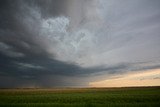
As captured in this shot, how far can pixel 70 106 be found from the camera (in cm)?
2403

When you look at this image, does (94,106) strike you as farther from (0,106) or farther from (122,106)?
(0,106)

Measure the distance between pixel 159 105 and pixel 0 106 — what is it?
20364 mm

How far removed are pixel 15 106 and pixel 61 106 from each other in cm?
602

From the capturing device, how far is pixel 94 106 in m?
23.7

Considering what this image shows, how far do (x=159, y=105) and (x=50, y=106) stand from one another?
13915 millimetres

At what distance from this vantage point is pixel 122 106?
2397 cm

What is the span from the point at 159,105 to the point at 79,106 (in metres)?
10.3

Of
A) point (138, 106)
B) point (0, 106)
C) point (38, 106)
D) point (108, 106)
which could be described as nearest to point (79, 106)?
point (108, 106)

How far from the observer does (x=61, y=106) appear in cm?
2417

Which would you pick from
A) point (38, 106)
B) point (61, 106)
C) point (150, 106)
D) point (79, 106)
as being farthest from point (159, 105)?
point (38, 106)

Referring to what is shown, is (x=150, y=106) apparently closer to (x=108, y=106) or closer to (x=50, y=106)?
(x=108, y=106)

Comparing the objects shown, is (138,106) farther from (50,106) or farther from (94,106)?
(50,106)

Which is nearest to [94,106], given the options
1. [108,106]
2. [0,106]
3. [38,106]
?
[108,106]

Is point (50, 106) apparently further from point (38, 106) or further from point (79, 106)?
point (79, 106)
